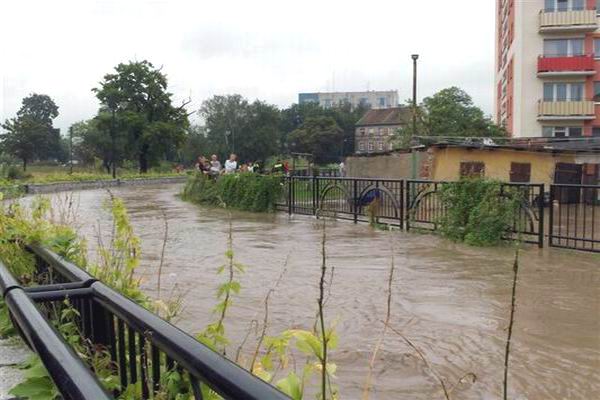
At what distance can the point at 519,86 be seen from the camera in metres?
38.1

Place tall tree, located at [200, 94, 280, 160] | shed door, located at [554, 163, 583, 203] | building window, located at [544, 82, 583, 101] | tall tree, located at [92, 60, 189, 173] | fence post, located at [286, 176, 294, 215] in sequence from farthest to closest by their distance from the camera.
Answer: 1. tall tree, located at [200, 94, 280, 160]
2. tall tree, located at [92, 60, 189, 173]
3. building window, located at [544, 82, 583, 101]
4. shed door, located at [554, 163, 583, 203]
5. fence post, located at [286, 176, 294, 215]

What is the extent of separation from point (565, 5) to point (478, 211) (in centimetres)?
3235

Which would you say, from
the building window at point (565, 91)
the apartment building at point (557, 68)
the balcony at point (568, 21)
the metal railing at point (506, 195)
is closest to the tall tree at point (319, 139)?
the apartment building at point (557, 68)

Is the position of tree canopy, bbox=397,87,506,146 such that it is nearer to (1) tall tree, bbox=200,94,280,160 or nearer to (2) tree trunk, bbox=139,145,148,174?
(2) tree trunk, bbox=139,145,148,174

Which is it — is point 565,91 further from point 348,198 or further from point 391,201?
point 391,201

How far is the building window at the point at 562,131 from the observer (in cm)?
3759

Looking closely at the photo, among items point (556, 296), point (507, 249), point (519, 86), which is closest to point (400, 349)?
point (556, 296)

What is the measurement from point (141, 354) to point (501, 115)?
52718 millimetres

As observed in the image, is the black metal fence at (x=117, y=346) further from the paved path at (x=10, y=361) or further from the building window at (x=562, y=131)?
the building window at (x=562, y=131)

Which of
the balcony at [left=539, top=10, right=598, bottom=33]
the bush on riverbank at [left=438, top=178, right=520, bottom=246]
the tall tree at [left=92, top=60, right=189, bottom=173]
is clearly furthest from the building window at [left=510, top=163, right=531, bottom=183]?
the tall tree at [left=92, top=60, right=189, bottom=173]

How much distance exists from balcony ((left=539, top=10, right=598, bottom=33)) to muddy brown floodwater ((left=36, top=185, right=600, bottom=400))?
3073cm

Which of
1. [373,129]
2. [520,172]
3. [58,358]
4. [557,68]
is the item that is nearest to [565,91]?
[557,68]

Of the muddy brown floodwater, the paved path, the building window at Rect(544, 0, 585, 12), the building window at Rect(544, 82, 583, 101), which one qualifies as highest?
the building window at Rect(544, 0, 585, 12)

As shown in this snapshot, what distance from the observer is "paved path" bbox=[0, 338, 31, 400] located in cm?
289
